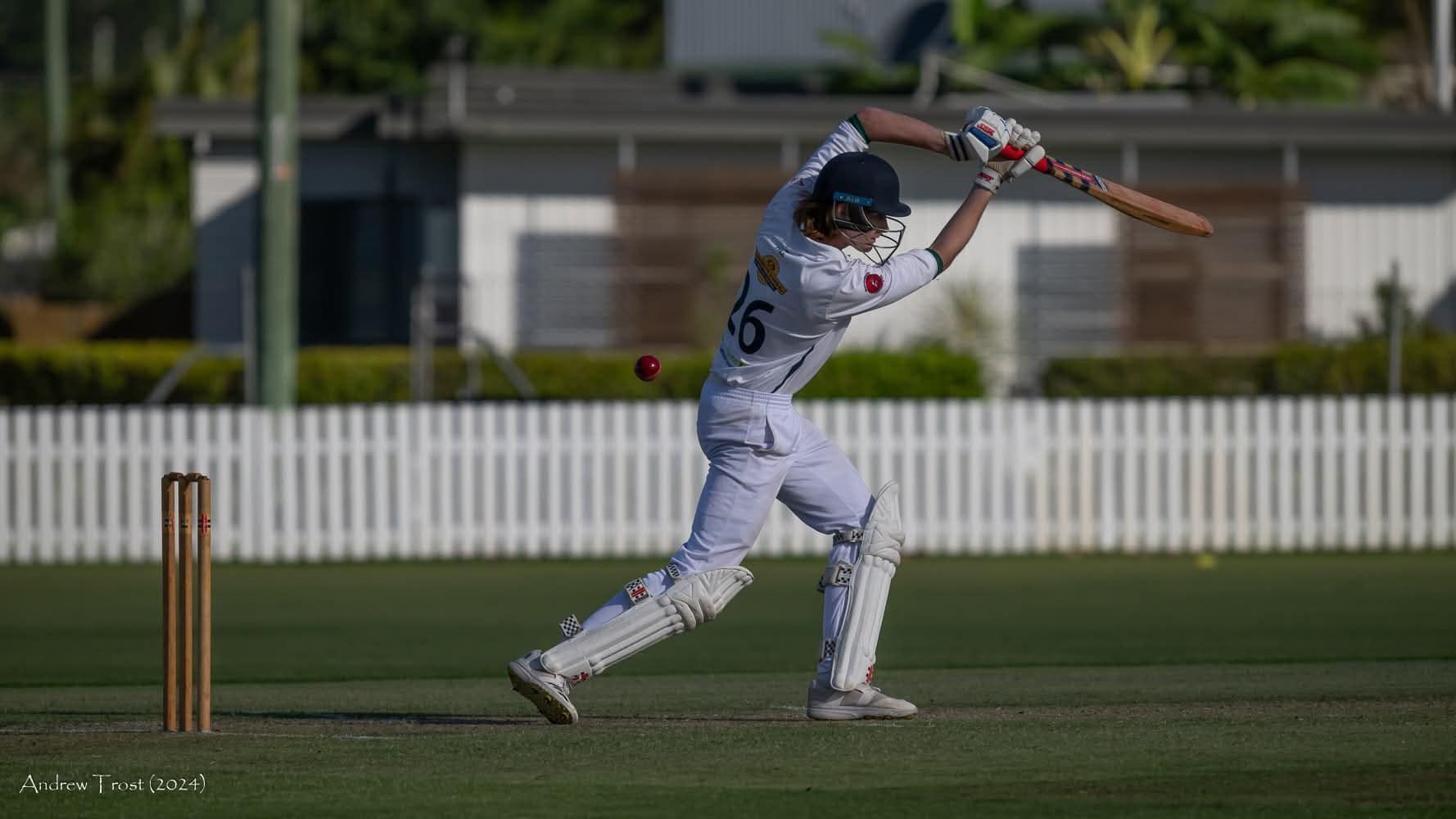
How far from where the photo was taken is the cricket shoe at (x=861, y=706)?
720 cm

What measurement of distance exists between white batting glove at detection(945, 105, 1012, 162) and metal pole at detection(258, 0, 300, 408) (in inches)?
401

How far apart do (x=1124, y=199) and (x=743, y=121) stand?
17426mm

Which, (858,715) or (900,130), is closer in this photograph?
(858,715)

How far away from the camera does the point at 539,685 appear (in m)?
7.03

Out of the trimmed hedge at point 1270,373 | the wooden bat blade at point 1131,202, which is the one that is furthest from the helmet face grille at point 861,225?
the trimmed hedge at point 1270,373

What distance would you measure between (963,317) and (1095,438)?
7746mm

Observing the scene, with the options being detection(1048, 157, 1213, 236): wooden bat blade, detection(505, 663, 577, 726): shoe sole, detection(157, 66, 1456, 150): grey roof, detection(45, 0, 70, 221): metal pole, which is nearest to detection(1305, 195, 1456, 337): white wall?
detection(157, 66, 1456, 150): grey roof

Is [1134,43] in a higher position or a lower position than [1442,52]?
higher

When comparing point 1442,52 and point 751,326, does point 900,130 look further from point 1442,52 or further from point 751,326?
point 1442,52

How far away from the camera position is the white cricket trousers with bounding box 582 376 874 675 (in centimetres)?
712

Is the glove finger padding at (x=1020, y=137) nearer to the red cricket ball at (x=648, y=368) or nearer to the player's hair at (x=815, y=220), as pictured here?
the player's hair at (x=815, y=220)

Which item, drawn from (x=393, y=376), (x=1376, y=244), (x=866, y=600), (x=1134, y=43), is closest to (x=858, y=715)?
(x=866, y=600)

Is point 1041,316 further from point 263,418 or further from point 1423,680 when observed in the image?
point 1423,680

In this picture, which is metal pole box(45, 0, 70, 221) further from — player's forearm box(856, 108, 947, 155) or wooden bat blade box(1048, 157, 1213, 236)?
wooden bat blade box(1048, 157, 1213, 236)
